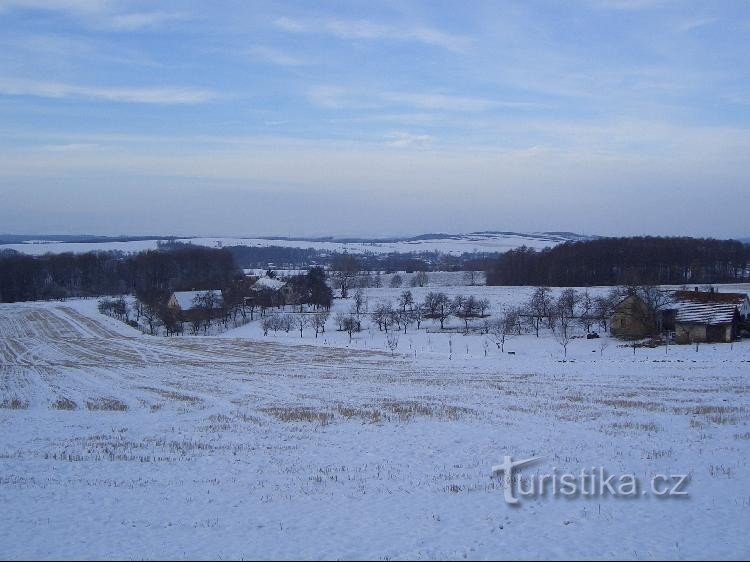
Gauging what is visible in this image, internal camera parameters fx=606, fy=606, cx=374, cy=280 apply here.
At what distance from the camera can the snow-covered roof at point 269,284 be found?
278 ft

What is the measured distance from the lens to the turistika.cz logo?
10672mm

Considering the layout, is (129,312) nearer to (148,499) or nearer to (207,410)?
(207,410)

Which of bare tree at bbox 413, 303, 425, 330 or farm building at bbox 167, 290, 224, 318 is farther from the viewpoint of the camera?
farm building at bbox 167, 290, 224, 318

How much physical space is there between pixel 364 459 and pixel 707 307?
3999 cm

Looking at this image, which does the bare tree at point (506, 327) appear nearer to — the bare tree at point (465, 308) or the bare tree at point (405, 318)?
the bare tree at point (465, 308)

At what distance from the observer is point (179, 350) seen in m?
45.6

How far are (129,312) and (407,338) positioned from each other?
41.2 m

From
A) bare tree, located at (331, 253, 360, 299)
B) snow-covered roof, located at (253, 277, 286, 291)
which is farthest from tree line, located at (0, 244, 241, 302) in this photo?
bare tree, located at (331, 253, 360, 299)

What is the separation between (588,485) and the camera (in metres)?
11.2

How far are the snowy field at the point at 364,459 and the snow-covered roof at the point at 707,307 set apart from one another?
11.8 metres

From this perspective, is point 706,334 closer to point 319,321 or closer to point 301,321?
point 319,321

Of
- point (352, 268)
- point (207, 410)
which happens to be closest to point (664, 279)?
point (352, 268)

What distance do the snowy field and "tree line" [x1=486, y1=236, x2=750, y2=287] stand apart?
68.0 metres

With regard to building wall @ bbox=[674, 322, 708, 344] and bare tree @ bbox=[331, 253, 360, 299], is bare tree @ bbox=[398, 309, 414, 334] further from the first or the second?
bare tree @ bbox=[331, 253, 360, 299]
